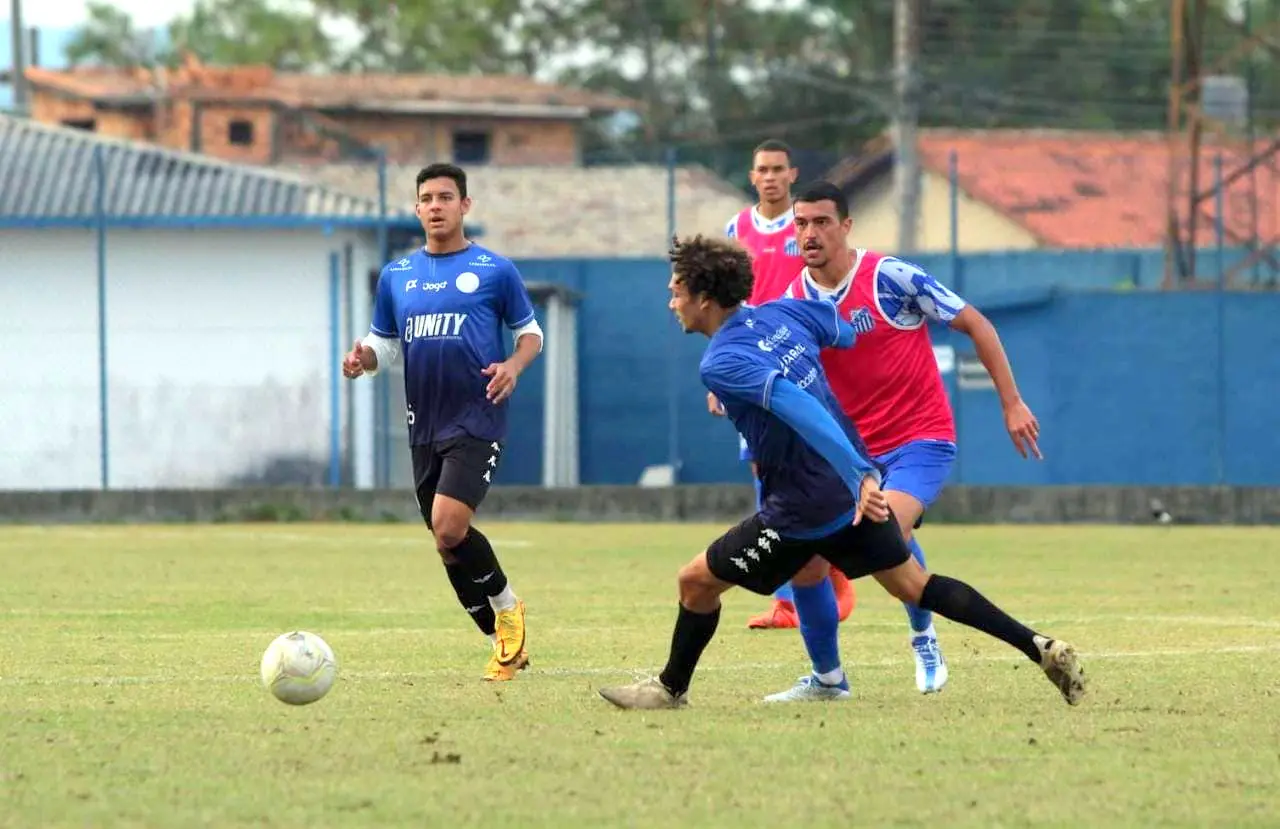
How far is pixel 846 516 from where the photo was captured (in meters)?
8.89

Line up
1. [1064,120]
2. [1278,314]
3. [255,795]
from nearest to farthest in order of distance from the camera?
[255,795]
[1278,314]
[1064,120]

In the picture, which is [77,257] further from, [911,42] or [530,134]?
[530,134]

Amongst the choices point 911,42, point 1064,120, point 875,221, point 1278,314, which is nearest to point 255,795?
point 1278,314

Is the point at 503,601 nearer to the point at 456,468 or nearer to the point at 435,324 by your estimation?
the point at 456,468

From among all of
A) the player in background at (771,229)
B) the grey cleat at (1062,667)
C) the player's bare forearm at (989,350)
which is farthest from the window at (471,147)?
the grey cleat at (1062,667)

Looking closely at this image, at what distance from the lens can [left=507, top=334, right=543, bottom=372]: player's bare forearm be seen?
35.6ft

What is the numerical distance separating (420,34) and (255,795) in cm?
6449

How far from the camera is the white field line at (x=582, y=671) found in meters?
10.2

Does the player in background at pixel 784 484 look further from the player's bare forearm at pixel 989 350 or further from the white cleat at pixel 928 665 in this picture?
the player's bare forearm at pixel 989 350

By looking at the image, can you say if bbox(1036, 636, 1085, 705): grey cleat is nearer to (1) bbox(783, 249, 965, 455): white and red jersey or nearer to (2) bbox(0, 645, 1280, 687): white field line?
(1) bbox(783, 249, 965, 455): white and red jersey

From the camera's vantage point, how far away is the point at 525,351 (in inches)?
434

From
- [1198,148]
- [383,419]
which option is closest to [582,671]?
[383,419]

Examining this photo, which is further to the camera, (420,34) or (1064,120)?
(420,34)

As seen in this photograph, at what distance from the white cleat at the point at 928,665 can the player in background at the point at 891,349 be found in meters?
0.07
